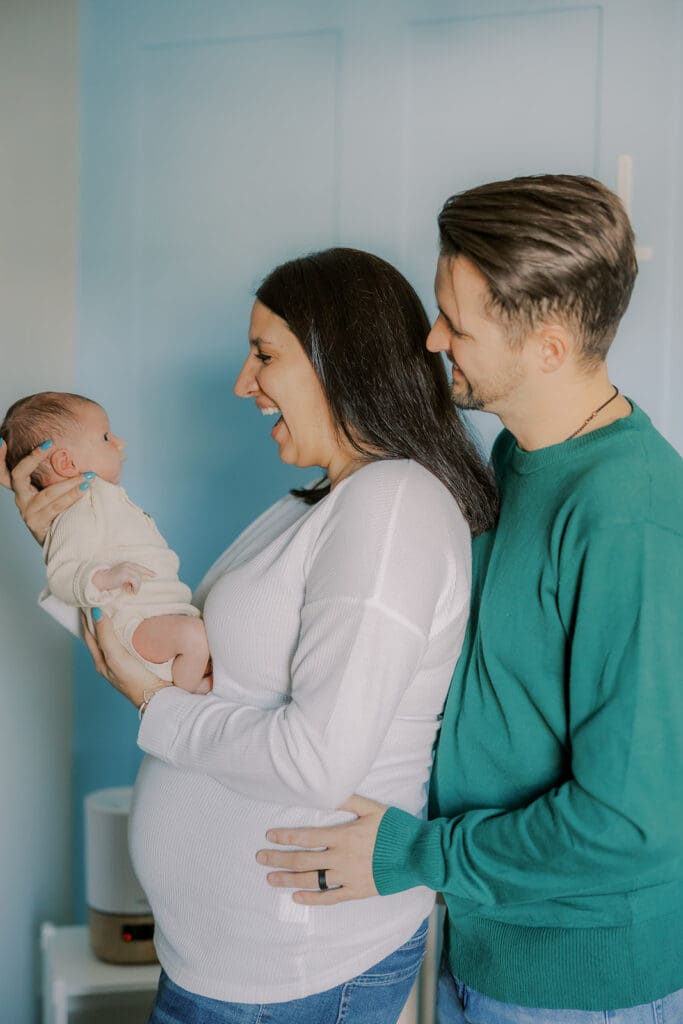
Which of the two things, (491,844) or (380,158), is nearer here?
(491,844)

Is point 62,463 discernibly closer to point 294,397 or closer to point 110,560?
point 110,560

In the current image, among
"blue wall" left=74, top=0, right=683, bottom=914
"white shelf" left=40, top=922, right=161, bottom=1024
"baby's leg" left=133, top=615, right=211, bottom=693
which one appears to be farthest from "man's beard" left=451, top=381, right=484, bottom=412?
"white shelf" left=40, top=922, right=161, bottom=1024

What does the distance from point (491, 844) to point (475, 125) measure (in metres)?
1.61

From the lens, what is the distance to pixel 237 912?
118 centimetres

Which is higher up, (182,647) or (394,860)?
(182,647)

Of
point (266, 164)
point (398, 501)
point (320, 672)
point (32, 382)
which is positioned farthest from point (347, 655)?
point (266, 164)

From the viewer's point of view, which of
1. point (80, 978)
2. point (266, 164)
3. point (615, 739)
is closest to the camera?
point (615, 739)

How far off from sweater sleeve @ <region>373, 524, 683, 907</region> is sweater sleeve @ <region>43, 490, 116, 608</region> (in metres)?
0.63

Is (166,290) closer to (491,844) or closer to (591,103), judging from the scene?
(591,103)

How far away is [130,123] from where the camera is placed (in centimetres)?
243

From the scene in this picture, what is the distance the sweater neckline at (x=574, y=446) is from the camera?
1163 millimetres

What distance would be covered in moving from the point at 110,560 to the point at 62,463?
0.54 ft

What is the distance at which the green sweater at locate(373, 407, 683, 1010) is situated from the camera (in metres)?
1.03

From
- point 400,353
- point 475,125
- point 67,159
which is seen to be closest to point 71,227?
point 67,159
